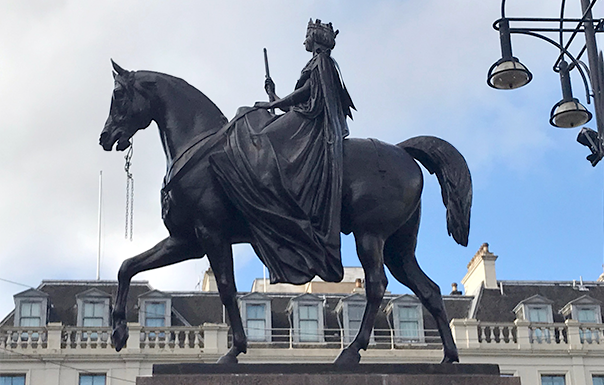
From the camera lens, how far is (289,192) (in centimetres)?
1191

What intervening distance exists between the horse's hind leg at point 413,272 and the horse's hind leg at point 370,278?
51 centimetres

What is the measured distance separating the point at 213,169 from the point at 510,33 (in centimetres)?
640

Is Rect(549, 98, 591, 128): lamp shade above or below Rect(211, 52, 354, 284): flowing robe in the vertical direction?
above

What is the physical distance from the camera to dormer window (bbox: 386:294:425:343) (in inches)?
1661

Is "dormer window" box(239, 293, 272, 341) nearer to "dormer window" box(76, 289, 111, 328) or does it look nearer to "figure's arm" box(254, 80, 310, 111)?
"dormer window" box(76, 289, 111, 328)

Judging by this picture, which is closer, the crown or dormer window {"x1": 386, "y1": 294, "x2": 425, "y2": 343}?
the crown

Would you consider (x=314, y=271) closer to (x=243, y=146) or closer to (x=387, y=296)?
(x=243, y=146)

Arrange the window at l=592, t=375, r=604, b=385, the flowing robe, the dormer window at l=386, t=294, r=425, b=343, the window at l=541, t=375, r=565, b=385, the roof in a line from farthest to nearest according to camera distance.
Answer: the roof
the dormer window at l=386, t=294, r=425, b=343
the window at l=592, t=375, r=604, b=385
the window at l=541, t=375, r=565, b=385
the flowing robe

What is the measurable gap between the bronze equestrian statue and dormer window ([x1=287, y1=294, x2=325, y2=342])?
29513mm

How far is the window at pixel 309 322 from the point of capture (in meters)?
41.6

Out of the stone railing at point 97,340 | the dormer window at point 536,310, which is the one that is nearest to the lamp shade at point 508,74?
the stone railing at point 97,340

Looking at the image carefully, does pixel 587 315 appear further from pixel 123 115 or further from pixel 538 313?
pixel 123 115

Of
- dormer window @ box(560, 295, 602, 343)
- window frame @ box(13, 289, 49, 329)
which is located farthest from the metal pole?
window frame @ box(13, 289, 49, 329)

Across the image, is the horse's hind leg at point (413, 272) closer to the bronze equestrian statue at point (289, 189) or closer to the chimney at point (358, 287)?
the bronze equestrian statue at point (289, 189)
